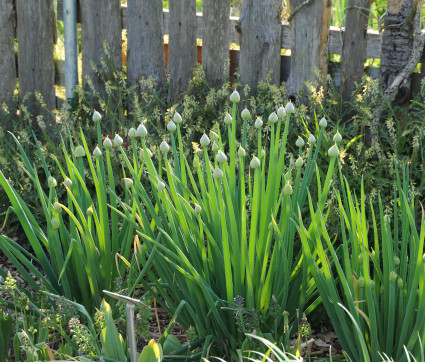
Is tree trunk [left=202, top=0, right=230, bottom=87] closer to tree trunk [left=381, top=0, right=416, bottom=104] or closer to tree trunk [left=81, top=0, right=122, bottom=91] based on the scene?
tree trunk [left=81, top=0, right=122, bottom=91]

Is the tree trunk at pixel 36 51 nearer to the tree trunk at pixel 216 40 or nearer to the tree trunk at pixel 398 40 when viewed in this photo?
the tree trunk at pixel 216 40

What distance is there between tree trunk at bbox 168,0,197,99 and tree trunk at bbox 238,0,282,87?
1.02ft

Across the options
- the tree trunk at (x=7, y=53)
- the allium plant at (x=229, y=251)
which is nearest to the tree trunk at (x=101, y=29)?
the tree trunk at (x=7, y=53)

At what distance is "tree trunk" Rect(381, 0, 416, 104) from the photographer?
321 centimetres

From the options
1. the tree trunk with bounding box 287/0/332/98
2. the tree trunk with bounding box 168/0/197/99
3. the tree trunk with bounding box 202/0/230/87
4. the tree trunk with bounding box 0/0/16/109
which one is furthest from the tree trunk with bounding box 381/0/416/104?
the tree trunk with bounding box 0/0/16/109

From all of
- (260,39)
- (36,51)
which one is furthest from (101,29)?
(260,39)

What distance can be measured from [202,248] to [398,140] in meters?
1.46

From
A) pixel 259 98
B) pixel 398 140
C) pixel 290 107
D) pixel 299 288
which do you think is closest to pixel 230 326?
pixel 299 288

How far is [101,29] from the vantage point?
3.99 m

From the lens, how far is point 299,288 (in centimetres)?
203

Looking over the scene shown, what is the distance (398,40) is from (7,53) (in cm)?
253

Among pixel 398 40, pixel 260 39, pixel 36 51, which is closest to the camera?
pixel 398 40

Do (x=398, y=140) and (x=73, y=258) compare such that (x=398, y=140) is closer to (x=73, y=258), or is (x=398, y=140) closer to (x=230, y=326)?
(x=230, y=326)

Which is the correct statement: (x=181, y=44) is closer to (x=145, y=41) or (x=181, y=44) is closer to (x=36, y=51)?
(x=145, y=41)
